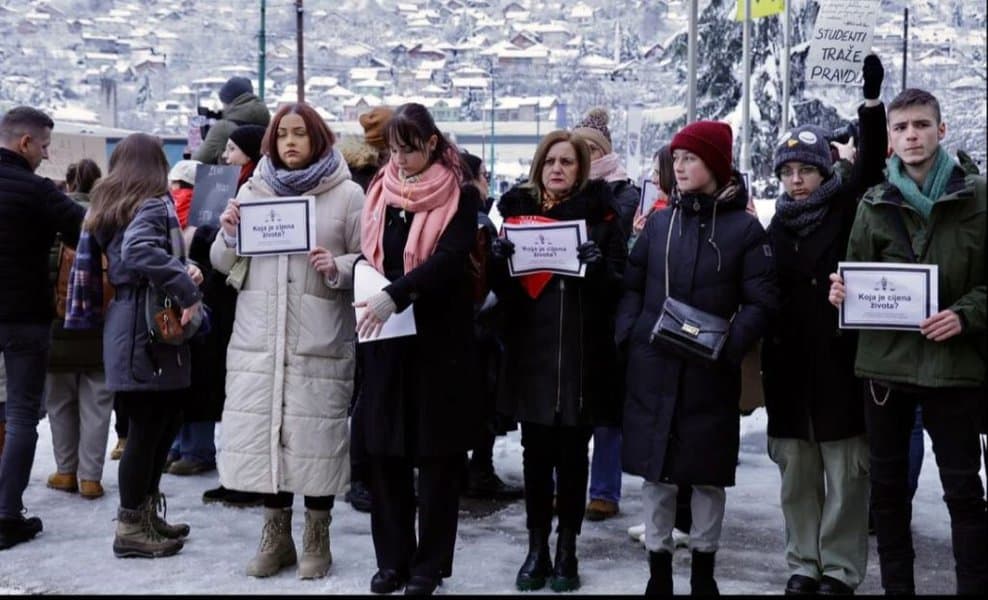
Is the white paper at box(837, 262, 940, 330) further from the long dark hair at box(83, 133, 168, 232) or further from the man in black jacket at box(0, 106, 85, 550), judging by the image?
the man in black jacket at box(0, 106, 85, 550)

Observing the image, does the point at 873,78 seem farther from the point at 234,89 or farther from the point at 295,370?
the point at 234,89

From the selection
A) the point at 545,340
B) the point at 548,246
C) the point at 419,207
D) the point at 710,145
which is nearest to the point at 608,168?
the point at 548,246

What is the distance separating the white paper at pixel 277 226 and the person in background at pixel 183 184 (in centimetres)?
186

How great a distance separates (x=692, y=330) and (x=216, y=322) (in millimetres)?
3000

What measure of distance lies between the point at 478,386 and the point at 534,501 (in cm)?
62

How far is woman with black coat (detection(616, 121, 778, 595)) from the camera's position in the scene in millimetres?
4617

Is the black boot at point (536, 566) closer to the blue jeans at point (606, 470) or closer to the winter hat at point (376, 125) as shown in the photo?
the blue jeans at point (606, 470)

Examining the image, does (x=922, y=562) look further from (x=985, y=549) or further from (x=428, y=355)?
(x=428, y=355)

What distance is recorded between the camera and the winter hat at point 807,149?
16.1ft

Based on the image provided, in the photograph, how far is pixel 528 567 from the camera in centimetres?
517

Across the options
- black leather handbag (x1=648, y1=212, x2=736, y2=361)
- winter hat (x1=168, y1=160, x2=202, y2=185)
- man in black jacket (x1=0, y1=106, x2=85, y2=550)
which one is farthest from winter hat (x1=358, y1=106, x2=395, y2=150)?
black leather handbag (x1=648, y1=212, x2=736, y2=361)

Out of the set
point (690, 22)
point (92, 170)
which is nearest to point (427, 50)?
point (690, 22)

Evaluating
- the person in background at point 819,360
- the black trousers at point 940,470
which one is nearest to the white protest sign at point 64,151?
the person in background at point 819,360

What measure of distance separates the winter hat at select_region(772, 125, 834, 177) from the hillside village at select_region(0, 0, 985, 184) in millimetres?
72884
